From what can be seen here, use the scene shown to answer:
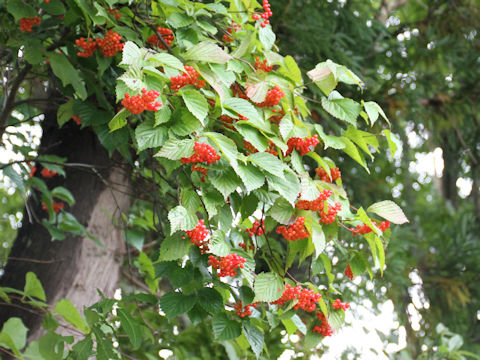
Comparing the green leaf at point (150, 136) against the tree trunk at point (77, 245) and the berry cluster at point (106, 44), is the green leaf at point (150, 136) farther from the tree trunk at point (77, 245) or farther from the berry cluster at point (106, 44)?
the tree trunk at point (77, 245)

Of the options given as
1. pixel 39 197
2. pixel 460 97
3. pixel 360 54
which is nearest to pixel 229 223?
pixel 39 197

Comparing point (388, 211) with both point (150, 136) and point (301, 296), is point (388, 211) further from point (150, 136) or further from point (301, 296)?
point (150, 136)

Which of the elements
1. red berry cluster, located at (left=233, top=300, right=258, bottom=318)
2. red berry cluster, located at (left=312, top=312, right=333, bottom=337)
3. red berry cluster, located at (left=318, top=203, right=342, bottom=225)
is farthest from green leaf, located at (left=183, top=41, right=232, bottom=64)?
red berry cluster, located at (left=312, top=312, right=333, bottom=337)

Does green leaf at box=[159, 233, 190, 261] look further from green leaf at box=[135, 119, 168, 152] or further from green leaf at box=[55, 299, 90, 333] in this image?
green leaf at box=[55, 299, 90, 333]

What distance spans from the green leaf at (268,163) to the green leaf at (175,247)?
303mm

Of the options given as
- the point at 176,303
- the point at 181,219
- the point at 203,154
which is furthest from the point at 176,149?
the point at 176,303

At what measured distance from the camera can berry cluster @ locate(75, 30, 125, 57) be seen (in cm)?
184

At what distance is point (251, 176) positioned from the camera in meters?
1.49

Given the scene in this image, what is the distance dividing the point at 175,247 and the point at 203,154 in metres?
0.31

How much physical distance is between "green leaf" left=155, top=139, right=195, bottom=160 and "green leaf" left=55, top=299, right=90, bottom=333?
103 cm

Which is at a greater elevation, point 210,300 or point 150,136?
point 150,136

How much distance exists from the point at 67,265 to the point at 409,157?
5100 mm

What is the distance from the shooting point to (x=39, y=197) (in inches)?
129

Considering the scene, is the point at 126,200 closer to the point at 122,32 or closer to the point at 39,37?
the point at 39,37
